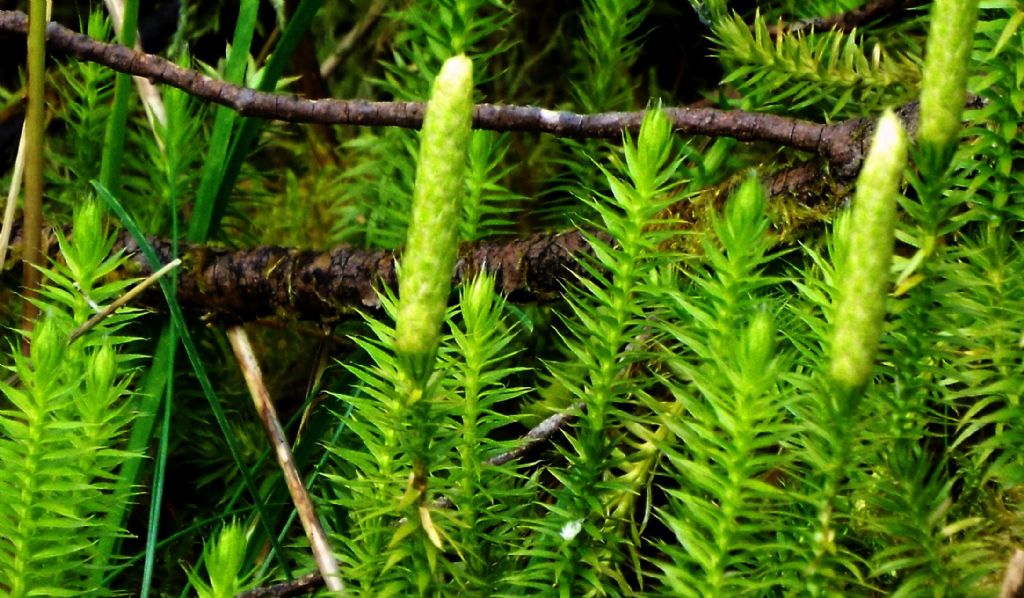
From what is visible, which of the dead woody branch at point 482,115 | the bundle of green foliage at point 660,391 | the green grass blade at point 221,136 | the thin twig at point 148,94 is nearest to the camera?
the bundle of green foliage at point 660,391

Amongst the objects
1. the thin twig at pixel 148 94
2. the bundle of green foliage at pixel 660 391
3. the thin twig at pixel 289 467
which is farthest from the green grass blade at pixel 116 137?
the thin twig at pixel 289 467

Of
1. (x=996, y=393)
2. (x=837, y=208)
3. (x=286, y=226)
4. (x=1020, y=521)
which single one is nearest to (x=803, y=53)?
(x=837, y=208)

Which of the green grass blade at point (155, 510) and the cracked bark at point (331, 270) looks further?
the cracked bark at point (331, 270)

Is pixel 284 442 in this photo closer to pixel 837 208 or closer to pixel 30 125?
pixel 30 125

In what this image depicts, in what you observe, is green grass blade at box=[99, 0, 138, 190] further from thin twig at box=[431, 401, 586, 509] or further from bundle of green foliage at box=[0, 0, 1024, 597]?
thin twig at box=[431, 401, 586, 509]

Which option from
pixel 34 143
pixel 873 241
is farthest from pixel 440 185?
pixel 34 143

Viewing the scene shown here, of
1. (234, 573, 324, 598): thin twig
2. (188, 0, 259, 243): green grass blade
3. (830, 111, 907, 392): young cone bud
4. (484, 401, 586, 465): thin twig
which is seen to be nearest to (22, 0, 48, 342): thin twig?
(188, 0, 259, 243): green grass blade

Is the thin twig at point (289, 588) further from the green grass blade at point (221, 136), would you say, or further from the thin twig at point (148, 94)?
the thin twig at point (148, 94)
